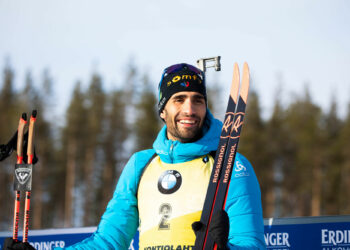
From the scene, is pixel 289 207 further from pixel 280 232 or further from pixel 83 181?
pixel 280 232

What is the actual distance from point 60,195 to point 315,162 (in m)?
25.8

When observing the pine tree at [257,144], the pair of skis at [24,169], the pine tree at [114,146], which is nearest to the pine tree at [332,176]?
the pine tree at [257,144]

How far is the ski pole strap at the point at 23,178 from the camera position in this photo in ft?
10.7

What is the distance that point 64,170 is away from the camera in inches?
1678

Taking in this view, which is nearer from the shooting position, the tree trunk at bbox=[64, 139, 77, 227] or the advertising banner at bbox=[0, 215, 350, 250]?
the advertising banner at bbox=[0, 215, 350, 250]

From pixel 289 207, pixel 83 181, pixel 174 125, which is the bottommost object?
pixel 289 207

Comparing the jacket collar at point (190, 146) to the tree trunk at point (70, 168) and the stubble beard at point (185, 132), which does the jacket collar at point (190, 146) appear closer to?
the stubble beard at point (185, 132)

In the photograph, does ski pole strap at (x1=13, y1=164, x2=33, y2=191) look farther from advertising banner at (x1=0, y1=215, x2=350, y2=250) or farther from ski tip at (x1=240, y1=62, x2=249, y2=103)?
advertising banner at (x1=0, y1=215, x2=350, y2=250)

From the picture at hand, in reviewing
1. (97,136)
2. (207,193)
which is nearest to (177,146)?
(207,193)

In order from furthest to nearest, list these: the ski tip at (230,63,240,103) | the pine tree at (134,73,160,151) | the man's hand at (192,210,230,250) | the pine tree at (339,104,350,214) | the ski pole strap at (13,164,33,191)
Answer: the pine tree at (339,104,350,214), the pine tree at (134,73,160,151), the ski pole strap at (13,164,33,191), the ski tip at (230,63,240,103), the man's hand at (192,210,230,250)

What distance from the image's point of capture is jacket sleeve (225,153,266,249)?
2.55 meters

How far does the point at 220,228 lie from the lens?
7.87ft

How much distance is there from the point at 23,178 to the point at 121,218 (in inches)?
34.1

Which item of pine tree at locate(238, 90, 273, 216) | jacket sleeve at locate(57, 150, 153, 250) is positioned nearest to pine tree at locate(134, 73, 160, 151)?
pine tree at locate(238, 90, 273, 216)
